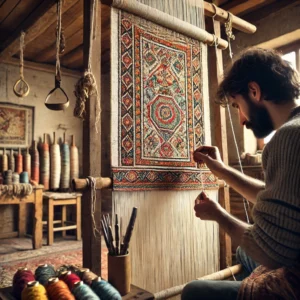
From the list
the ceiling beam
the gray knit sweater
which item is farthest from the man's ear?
the ceiling beam

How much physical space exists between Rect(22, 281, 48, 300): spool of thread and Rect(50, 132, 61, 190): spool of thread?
3621mm

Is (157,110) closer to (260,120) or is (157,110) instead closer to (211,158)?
(211,158)

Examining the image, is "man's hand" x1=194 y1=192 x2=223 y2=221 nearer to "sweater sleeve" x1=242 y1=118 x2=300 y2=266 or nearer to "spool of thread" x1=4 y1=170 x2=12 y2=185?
"sweater sleeve" x1=242 y1=118 x2=300 y2=266

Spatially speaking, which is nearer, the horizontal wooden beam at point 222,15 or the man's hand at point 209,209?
the man's hand at point 209,209

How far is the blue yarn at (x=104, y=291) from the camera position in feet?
3.65

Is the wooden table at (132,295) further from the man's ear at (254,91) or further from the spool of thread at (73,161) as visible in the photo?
the spool of thread at (73,161)

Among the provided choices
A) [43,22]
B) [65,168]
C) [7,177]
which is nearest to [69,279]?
[43,22]

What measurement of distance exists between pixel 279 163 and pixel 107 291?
78 centimetres

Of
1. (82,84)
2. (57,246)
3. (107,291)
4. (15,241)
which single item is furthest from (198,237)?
(15,241)

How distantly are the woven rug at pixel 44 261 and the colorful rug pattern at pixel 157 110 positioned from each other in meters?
1.53

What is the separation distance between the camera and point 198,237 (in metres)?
1.81

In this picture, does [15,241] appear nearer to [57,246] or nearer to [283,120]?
[57,246]

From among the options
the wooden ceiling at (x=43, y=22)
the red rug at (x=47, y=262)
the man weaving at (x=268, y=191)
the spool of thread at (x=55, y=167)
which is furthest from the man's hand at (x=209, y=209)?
the spool of thread at (x=55, y=167)

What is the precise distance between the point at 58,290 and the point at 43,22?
3.02 m
